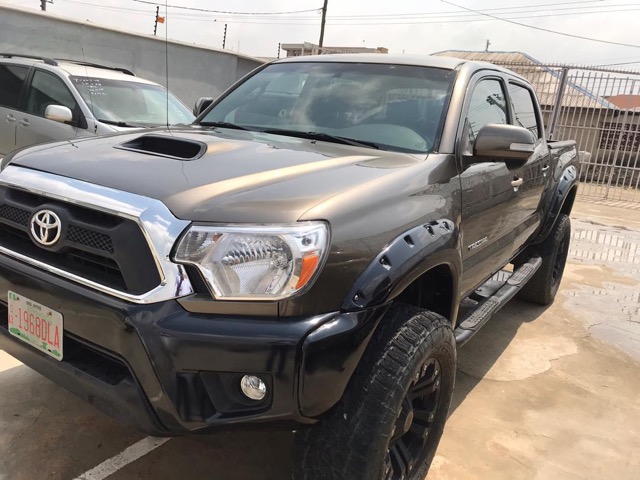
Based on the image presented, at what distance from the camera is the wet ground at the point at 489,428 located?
2404mm

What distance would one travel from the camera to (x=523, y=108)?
162 inches

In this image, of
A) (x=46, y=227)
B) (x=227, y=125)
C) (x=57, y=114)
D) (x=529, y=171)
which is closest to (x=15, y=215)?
(x=46, y=227)

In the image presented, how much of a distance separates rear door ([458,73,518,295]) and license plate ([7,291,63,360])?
173 cm

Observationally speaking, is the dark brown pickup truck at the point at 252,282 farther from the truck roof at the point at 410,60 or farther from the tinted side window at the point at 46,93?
the tinted side window at the point at 46,93

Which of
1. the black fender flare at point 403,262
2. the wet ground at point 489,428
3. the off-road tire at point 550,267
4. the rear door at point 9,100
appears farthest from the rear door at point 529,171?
the rear door at point 9,100

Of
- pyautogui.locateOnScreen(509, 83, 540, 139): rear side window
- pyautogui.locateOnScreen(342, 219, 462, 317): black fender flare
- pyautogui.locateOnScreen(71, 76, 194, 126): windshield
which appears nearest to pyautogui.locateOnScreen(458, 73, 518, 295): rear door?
pyautogui.locateOnScreen(509, 83, 540, 139): rear side window

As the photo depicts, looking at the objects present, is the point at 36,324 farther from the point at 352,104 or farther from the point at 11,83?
the point at 11,83

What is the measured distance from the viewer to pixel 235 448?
2539mm

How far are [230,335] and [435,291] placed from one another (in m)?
1.18

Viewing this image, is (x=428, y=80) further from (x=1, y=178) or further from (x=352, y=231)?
(x=1, y=178)

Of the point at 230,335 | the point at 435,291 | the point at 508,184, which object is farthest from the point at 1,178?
the point at 508,184

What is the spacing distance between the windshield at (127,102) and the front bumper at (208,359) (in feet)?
15.5

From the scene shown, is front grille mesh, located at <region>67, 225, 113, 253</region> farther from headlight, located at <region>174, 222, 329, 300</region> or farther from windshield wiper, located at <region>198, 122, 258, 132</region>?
windshield wiper, located at <region>198, 122, 258, 132</region>

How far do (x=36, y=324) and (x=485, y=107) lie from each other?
2.52 meters
